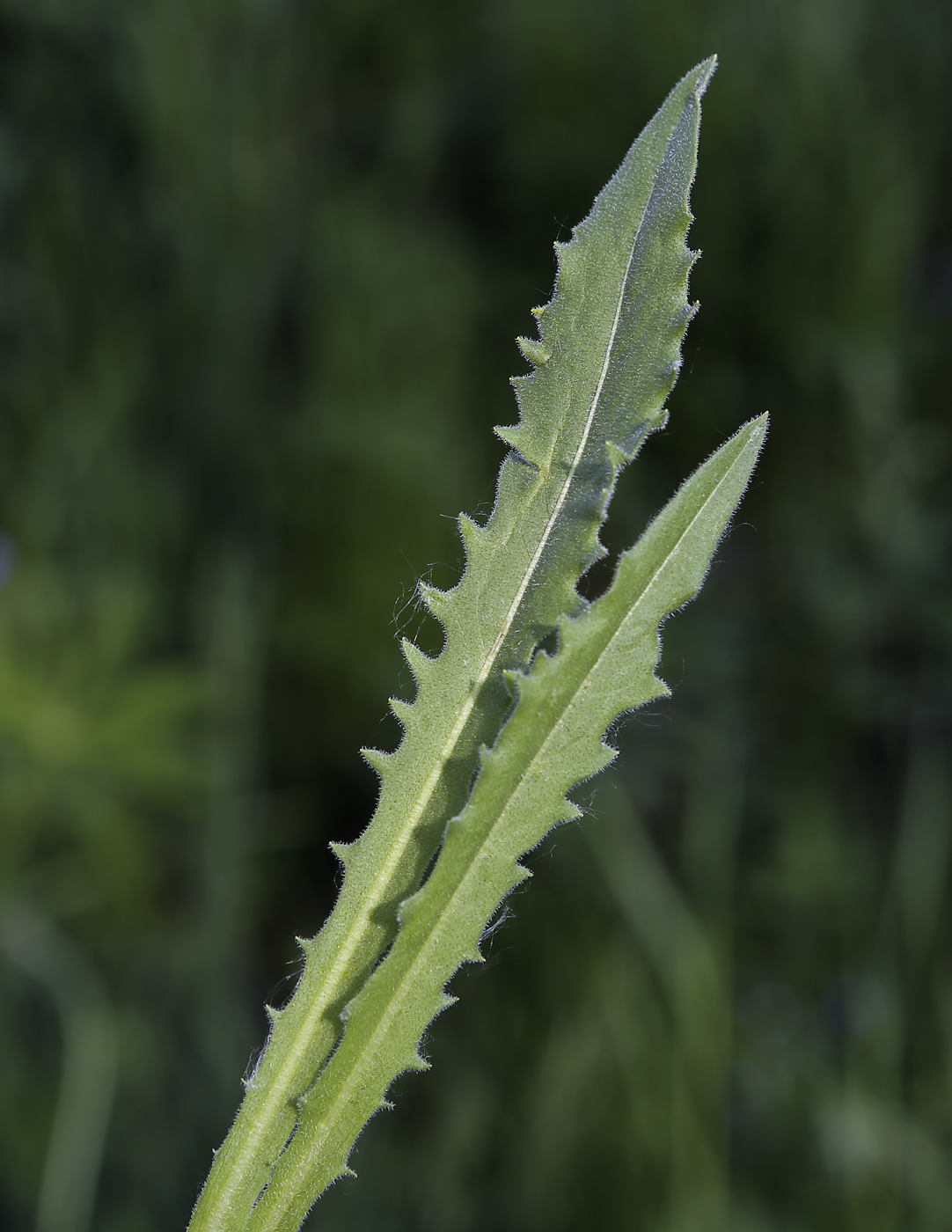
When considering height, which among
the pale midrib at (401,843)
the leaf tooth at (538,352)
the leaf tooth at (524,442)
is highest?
the leaf tooth at (538,352)

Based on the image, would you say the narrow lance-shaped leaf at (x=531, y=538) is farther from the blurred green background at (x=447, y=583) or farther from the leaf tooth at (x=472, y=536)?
the blurred green background at (x=447, y=583)

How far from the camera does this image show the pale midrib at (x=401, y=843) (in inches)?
6.8

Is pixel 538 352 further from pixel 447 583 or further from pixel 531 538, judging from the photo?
pixel 447 583

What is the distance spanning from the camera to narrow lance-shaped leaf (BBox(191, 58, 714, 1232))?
182 mm

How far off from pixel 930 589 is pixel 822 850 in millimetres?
285

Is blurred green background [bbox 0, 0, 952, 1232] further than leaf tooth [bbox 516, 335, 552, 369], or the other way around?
blurred green background [bbox 0, 0, 952, 1232]

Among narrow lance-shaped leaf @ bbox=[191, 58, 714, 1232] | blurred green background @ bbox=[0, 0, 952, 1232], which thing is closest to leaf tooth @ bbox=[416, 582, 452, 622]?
narrow lance-shaped leaf @ bbox=[191, 58, 714, 1232]

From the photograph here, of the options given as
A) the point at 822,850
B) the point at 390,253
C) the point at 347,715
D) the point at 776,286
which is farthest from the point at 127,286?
the point at 822,850

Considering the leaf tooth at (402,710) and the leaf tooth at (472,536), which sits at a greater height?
the leaf tooth at (472,536)

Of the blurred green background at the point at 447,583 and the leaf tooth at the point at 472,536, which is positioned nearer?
the leaf tooth at the point at 472,536

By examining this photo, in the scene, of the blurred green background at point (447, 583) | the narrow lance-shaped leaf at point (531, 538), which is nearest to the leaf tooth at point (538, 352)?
the narrow lance-shaped leaf at point (531, 538)

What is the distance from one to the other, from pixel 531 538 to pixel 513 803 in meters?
0.05

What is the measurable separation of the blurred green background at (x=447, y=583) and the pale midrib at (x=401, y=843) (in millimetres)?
801

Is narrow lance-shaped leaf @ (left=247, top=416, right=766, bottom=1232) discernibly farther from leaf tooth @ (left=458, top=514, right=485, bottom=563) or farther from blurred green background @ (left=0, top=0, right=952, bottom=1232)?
blurred green background @ (left=0, top=0, right=952, bottom=1232)
